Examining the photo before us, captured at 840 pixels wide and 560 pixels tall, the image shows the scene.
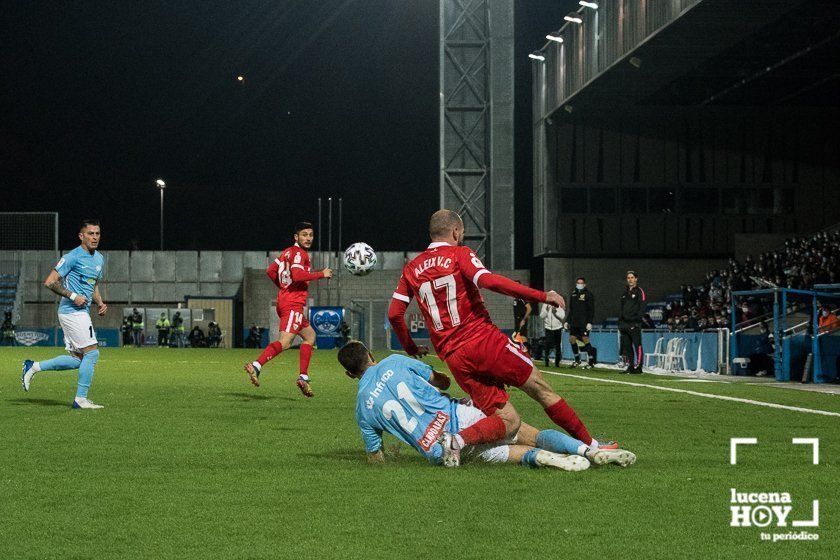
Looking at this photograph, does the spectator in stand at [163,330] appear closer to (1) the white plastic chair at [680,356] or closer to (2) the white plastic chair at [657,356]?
(2) the white plastic chair at [657,356]

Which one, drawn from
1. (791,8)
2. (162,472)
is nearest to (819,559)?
(162,472)

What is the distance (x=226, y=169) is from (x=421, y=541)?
212ft

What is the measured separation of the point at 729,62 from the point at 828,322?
2125 cm

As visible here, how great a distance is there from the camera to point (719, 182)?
161ft

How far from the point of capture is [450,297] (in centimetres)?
774

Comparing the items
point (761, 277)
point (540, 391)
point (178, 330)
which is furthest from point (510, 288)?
point (178, 330)

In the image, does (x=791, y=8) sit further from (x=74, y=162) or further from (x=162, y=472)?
(x=74, y=162)

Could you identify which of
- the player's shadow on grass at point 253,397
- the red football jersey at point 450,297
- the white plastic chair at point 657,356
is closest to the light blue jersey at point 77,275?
the player's shadow on grass at point 253,397

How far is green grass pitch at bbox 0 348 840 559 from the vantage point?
497cm

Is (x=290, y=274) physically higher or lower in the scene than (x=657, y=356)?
higher

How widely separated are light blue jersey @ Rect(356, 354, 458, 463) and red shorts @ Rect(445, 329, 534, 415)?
24 centimetres

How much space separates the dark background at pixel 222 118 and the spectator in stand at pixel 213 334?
1595 centimetres

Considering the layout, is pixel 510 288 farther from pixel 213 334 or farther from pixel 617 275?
pixel 213 334

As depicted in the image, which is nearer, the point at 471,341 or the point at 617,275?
the point at 471,341
